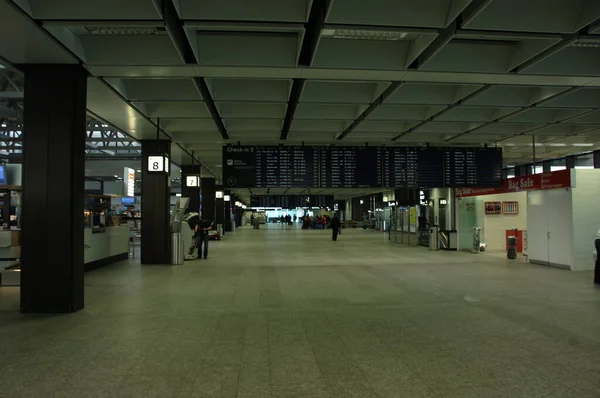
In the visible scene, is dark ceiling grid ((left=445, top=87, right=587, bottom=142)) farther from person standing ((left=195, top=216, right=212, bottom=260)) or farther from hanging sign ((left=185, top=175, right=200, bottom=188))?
hanging sign ((left=185, top=175, right=200, bottom=188))

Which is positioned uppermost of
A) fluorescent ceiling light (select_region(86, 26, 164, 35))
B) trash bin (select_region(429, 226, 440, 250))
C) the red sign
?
fluorescent ceiling light (select_region(86, 26, 164, 35))

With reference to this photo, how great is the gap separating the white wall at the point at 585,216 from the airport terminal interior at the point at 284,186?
0.18ft

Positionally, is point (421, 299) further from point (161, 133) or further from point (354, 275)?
point (161, 133)

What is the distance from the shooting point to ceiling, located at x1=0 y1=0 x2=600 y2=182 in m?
4.98

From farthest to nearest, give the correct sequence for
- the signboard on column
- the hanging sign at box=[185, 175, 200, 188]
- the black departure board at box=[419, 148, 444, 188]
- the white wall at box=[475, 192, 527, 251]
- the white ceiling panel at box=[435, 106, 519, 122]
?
the signboard on column
the white wall at box=[475, 192, 527, 251]
the hanging sign at box=[185, 175, 200, 188]
the black departure board at box=[419, 148, 444, 188]
the white ceiling panel at box=[435, 106, 519, 122]

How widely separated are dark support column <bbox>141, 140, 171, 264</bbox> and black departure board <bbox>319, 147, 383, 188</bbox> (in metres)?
4.59

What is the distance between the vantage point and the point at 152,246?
40.8 ft

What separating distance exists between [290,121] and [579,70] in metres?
5.61

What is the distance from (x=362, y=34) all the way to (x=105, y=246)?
994 centimetres

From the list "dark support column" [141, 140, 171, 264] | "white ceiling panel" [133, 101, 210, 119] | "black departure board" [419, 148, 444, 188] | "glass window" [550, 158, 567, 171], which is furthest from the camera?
"glass window" [550, 158, 567, 171]

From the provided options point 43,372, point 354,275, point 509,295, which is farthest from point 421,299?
point 43,372

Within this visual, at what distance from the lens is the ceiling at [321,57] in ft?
16.3

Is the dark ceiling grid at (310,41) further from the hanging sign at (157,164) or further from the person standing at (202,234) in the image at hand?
the person standing at (202,234)

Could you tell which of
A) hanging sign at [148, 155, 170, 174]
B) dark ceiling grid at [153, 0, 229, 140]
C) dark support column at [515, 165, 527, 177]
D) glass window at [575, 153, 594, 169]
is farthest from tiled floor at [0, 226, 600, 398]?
dark support column at [515, 165, 527, 177]
